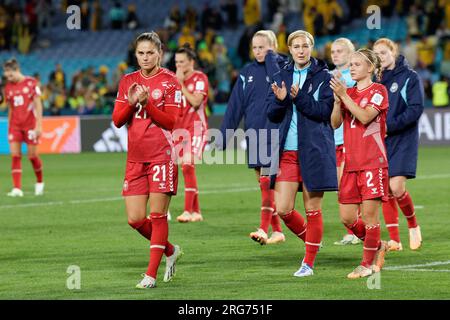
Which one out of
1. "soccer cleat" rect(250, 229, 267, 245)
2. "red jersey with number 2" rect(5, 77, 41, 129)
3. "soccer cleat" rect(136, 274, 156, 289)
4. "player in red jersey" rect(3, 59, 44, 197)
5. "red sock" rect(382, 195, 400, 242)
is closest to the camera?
"soccer cleat" rect(136, 274, 156, 289)

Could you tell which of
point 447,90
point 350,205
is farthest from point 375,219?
point 447,90

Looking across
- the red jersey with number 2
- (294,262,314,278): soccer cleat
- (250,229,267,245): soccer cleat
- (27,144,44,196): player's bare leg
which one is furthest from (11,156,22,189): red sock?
(294,262,314,278): soccer cleat

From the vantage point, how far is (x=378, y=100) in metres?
9.99

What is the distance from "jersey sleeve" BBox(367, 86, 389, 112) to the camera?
9.98m

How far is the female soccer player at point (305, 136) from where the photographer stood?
33.4 ft

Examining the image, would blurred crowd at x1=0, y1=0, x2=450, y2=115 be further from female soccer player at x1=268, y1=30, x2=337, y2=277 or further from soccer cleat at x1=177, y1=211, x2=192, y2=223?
female soccer player at x1=268, y1=30, x2=337, y2=277

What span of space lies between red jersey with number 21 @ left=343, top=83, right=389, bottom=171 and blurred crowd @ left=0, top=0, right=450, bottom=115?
1955 cm

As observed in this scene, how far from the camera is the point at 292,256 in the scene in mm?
11672

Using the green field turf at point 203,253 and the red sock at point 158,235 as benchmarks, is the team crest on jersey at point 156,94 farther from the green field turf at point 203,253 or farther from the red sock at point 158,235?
the green field turf at point 203,253

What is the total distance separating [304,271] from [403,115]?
2.38 meters

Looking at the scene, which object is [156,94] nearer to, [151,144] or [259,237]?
[151,144]

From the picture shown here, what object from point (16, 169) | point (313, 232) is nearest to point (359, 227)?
point (313, 232)

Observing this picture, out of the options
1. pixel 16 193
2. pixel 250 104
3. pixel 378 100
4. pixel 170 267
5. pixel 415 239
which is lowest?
pixel 16 193
